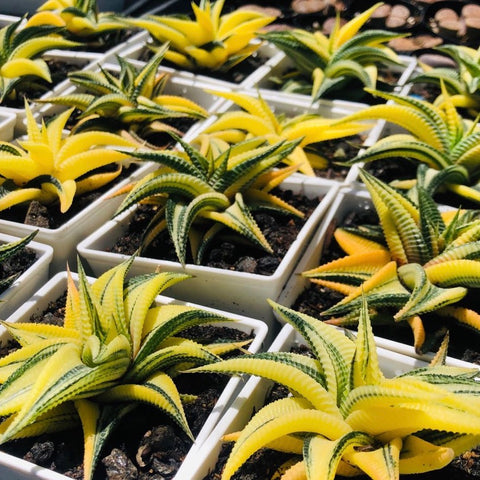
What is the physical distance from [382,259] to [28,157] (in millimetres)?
970

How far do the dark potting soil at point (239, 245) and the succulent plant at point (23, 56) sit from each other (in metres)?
0.76

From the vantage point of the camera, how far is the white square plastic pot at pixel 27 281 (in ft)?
4.64

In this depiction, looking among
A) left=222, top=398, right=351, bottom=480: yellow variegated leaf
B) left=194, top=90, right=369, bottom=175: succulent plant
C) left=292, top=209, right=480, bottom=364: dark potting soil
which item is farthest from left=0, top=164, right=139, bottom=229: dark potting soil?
left=222, top=398, right=351, bottom=480: yellow variegated leaf

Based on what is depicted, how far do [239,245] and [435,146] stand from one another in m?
0.63

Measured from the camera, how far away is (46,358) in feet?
3.75

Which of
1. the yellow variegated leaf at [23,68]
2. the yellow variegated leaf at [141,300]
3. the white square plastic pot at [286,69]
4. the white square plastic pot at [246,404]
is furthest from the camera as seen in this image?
the white square plastic pot at [286,69]

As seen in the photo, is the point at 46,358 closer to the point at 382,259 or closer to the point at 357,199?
the point at 382,259

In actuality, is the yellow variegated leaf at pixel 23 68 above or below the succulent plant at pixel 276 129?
above

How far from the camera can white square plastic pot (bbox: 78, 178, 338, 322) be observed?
4.65 ft

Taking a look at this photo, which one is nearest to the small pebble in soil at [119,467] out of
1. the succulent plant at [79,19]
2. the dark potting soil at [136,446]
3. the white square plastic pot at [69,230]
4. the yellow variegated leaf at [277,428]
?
the dark potting soil at [136,446]

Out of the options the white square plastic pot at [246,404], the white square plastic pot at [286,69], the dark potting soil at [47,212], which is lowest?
the white square plastic pot at [246,404]

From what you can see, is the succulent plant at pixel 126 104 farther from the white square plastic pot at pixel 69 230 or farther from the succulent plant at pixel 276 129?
the white square plastic pot at pixel 69 230

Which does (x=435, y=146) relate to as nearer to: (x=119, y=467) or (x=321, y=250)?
(x=321, y=250)

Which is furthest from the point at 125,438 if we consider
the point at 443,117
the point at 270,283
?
the point at 443,117
